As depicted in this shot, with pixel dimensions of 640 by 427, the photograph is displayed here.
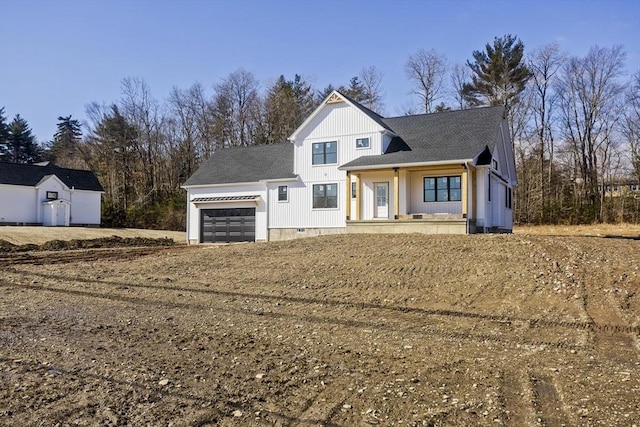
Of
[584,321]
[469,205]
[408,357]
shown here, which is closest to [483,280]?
[584,321]

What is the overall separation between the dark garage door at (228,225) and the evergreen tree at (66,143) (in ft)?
111

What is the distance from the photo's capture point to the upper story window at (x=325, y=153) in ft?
74.3

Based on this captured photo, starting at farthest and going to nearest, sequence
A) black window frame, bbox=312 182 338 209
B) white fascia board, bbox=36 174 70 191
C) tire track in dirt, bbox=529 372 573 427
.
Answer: white fascia board, bbox=36 174 70 191 → black window frame, bbox=312 182 338 209 → tire track in dirt, bbox=529 372 573 427

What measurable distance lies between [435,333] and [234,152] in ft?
78.4

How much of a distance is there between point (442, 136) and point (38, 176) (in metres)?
30.6

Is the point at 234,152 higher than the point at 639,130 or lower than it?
lower

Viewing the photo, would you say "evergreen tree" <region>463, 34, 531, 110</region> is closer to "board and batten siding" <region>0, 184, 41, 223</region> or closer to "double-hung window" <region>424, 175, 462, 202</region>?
"double-hung window" <region>424, 175, 462, 202</region>

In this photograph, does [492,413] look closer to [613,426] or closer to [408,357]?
[613,426]

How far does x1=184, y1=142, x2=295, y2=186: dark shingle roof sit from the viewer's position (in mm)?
24766

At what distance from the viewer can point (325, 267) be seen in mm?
12438

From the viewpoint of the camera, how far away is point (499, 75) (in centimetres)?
3916

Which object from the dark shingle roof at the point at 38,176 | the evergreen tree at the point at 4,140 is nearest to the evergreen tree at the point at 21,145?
the evergreen tree at the point at 4,140

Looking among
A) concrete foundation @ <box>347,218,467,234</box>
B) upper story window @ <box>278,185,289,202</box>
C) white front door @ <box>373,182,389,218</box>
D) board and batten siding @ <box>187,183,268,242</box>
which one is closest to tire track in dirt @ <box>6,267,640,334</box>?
concrete foundation @ <box>347,218,467,234</box>

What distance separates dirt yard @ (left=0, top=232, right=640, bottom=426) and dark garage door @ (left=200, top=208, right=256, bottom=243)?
479 inches
